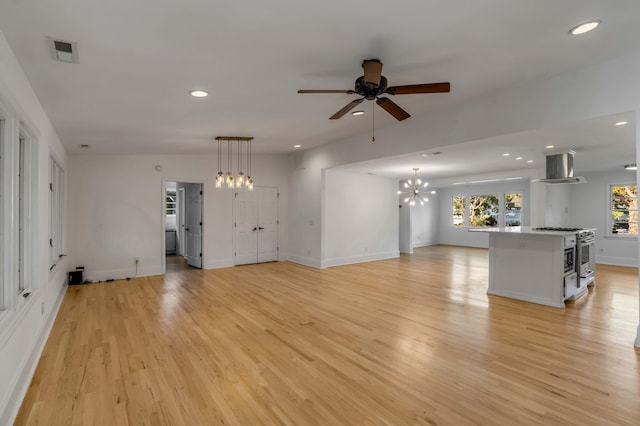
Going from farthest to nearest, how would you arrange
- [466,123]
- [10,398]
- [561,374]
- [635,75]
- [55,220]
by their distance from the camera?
[55,220]
[466,123]
[635,75]
[561,374]
[10,398]

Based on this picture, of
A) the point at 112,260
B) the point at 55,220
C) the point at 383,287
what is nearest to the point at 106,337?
the point at 55,220

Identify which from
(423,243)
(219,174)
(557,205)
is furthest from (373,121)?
(423,243)

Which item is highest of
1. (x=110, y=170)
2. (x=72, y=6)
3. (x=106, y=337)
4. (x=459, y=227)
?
(x=72, y=6)

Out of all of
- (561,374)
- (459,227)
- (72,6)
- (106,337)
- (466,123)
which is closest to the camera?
(72,6)

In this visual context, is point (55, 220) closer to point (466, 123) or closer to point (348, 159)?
point (348, 159)

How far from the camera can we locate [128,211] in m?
6.75

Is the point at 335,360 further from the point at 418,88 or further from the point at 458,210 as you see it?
the point at 458,210

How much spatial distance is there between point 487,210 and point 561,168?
656 centimetres

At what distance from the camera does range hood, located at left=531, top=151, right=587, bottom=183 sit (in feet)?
17.9

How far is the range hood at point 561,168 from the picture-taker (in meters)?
5.46

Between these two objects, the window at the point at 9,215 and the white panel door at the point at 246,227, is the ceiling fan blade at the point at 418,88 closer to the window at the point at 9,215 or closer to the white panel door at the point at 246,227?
the window at the point at 9,215

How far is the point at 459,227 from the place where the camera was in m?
12.3

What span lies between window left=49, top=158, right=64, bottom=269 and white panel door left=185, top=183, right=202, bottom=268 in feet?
8.43

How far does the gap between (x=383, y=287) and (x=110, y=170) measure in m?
5.86
